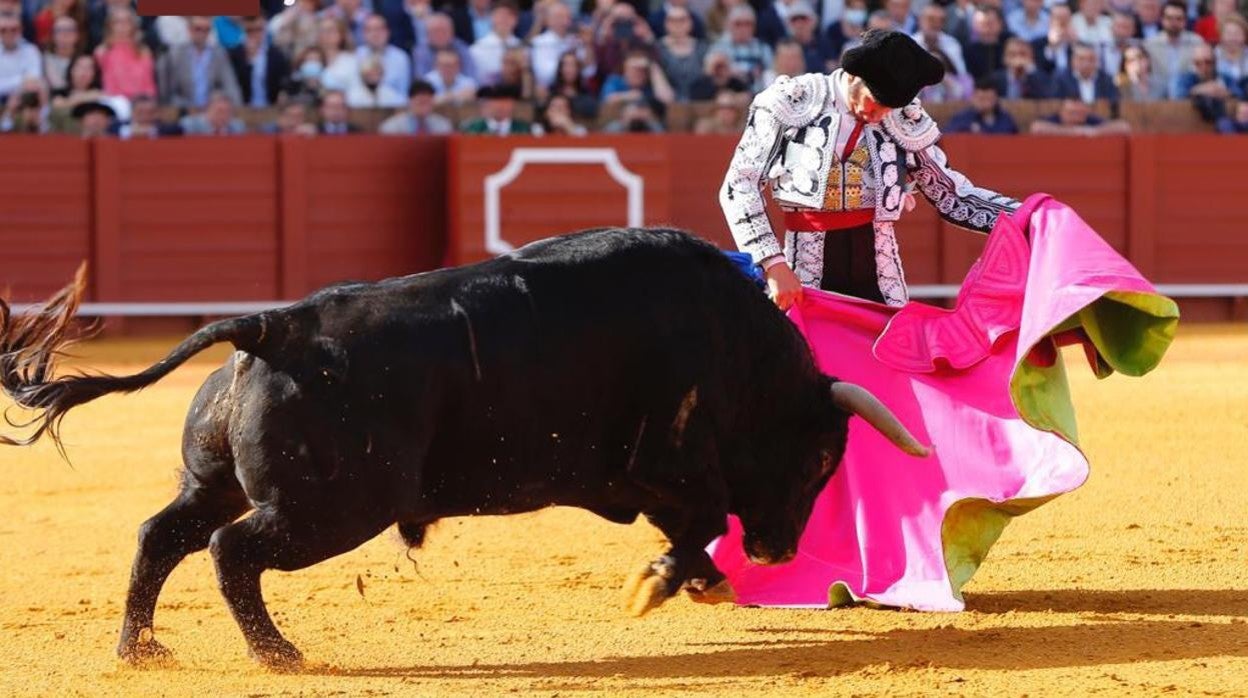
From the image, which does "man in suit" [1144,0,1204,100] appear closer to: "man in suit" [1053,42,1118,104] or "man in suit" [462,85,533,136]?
"man in suit" [1053,42,1118,104]

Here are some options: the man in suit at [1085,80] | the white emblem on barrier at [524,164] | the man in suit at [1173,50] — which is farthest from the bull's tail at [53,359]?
the man in suit at [1173,50]

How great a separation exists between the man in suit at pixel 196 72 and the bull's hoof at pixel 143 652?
6.72 metres

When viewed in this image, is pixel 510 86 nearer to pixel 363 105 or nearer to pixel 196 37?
pixel 363 105

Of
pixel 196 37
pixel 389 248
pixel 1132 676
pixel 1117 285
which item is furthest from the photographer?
pixel 389 248

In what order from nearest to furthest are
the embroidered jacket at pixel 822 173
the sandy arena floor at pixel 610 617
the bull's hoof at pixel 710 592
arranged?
the sandy arena floor at pixel 610 617, the bull's hoof at pixel 710 592, the embroidered jacket at pixel 822 173

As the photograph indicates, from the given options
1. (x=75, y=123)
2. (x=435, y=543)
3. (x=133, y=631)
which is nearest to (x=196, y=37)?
(x=75, y=123)

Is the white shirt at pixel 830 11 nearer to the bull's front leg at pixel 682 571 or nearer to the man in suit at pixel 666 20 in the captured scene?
the man in suit at pixel 666 20

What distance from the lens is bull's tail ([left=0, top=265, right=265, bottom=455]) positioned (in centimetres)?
330

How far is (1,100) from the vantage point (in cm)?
992

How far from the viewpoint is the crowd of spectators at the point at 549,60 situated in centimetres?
991

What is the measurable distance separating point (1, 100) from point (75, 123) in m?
0.37

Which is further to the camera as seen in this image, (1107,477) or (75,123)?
(75,123)

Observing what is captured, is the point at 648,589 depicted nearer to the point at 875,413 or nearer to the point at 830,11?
the point at 875,413

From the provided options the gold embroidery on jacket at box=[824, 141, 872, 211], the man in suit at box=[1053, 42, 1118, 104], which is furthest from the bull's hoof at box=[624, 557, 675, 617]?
the man in suit at box=[1053, 42, 1118, 104]
